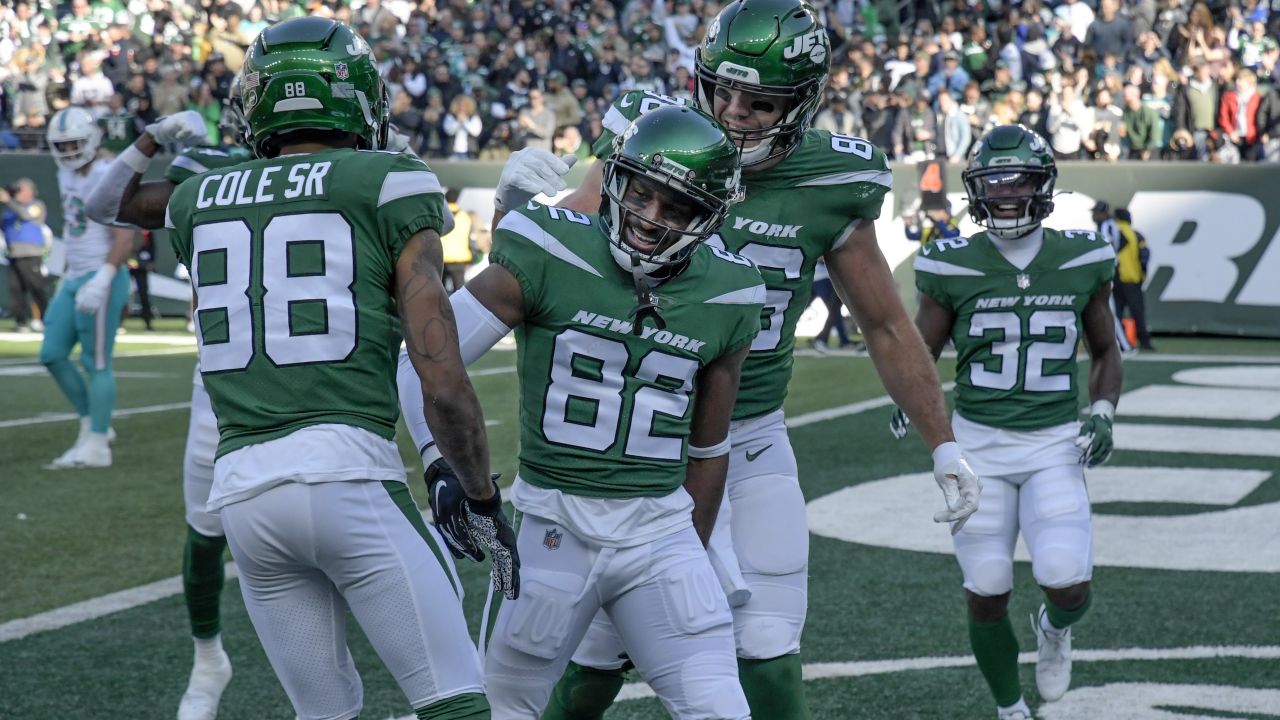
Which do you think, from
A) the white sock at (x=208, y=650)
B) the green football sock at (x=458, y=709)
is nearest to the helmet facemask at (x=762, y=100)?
the green football sock at (x=458, y=709)

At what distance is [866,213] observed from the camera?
409 centimetres

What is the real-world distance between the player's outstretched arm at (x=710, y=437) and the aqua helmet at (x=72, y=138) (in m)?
7.15

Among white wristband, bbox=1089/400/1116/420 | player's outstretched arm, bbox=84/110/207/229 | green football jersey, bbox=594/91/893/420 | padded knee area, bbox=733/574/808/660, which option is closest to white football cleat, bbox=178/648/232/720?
player's outstretched arm, bbox=84/110/207/229

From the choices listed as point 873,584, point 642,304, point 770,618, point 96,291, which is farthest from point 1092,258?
point 96,291

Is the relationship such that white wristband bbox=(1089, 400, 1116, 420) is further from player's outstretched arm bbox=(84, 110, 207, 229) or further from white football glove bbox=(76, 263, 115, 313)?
white football glove bbox=(76, 263, 115, 313)

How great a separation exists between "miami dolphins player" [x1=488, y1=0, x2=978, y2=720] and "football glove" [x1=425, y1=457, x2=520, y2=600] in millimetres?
447

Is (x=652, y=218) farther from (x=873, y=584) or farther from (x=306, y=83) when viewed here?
(x=873, y=584)

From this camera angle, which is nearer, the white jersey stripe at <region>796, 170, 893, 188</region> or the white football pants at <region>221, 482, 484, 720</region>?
the white football pants at <region>221, 482, 484, 720</region>

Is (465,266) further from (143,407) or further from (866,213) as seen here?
(866,213)

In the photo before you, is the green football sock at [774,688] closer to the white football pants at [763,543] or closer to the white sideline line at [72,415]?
the white football pants at [763,543]

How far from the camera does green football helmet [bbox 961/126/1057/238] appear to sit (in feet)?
18.0

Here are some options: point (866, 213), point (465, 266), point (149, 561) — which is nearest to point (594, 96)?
point (465, 266)

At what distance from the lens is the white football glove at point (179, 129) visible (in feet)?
17.2

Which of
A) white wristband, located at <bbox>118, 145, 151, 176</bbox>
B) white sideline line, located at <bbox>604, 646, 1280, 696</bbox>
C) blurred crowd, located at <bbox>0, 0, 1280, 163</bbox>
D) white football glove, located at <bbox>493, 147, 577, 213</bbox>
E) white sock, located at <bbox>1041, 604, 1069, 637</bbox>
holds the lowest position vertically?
blurred crowd, located at <bbox>0, 0, 1280, 163</bbox>
